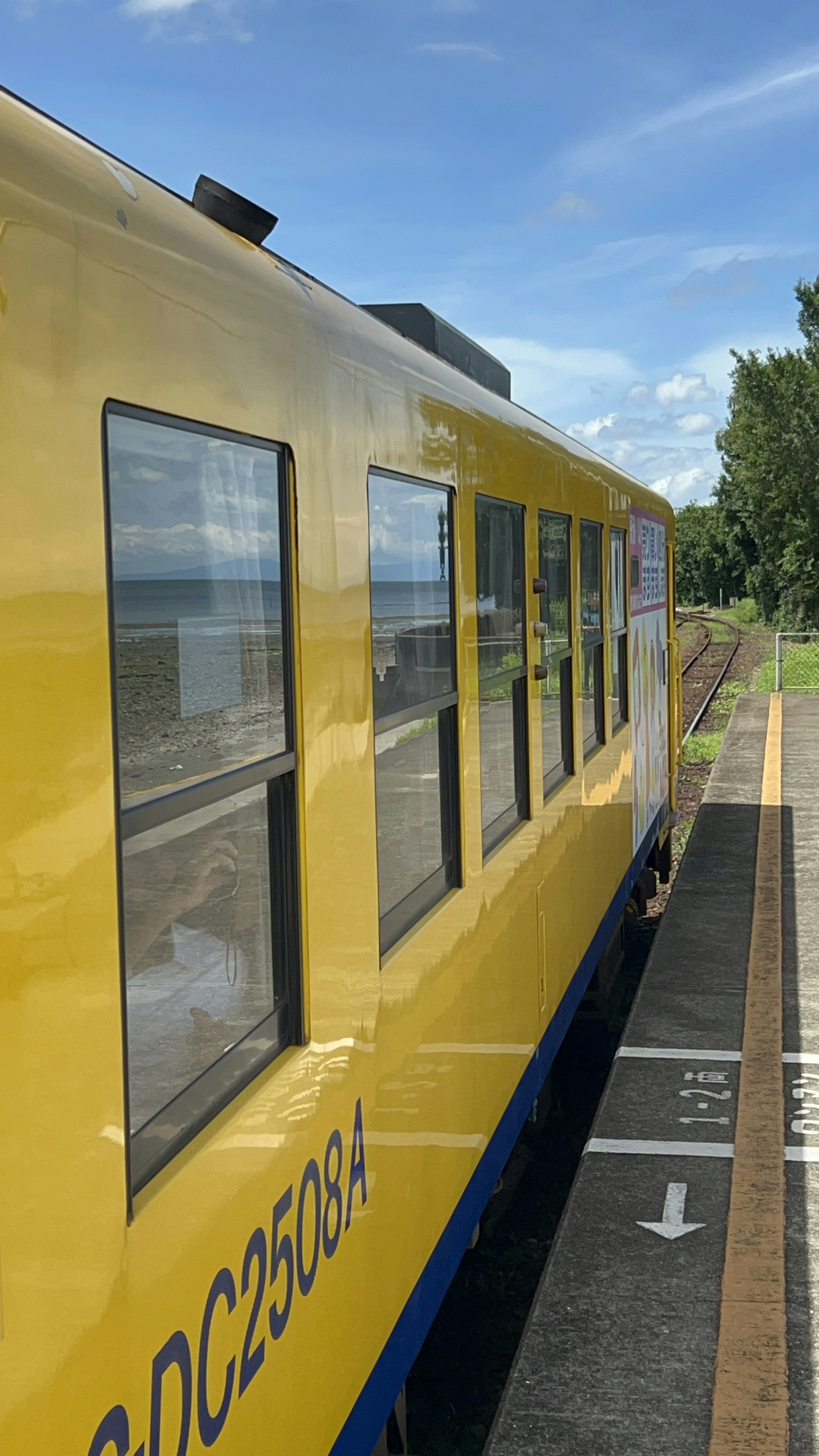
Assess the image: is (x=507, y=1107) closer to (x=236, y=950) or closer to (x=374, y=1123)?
(x=374, y=1123)

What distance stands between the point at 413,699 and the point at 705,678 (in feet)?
88.2

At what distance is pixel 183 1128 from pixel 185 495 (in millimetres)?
805

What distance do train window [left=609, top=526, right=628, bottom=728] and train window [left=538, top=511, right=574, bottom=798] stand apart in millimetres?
1313

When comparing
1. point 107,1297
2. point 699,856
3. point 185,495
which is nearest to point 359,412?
point 185,495

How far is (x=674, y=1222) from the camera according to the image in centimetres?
430

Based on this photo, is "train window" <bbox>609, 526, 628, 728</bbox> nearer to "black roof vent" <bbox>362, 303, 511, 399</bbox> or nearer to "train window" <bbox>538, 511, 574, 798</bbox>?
"train window" <bbox>538, 511, 574, 798</bbox>

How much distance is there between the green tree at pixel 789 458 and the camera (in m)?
40.9

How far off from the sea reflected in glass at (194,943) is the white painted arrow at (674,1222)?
2.50 meters

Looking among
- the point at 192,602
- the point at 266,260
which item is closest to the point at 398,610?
the point at 266,260

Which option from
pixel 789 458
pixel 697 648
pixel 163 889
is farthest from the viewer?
pixel 789 458

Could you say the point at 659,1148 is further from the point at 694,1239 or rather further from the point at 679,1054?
the point at 679,1054

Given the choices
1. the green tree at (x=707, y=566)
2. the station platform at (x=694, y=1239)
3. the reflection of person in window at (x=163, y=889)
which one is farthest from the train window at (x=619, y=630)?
the green tree at (x=707, y=566)

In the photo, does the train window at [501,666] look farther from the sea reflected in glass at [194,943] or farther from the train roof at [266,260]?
the sea reflected in glass at [194,943]

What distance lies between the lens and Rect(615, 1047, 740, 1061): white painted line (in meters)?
5.71
